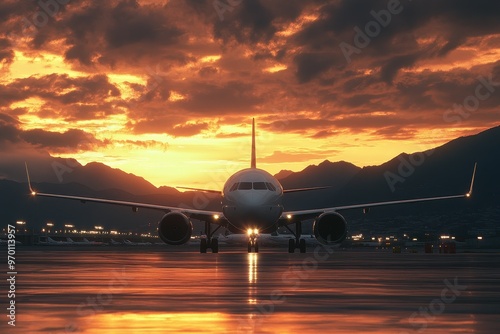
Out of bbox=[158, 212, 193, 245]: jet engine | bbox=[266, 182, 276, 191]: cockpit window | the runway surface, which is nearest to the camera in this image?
the runway surface

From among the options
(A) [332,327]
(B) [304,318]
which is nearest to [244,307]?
(B) [304,318]

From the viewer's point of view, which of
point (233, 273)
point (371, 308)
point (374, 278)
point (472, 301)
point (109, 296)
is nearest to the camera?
point (371, 308)

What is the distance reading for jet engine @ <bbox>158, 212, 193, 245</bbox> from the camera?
53.6 metres

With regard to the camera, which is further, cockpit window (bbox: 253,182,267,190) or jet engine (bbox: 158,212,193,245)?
jet engine (bbox: 158,212,193,245)

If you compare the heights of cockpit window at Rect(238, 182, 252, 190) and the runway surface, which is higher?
cockpit window at Rect(238, 182, 252, 190)

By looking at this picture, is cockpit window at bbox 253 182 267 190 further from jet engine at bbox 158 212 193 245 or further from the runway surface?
the runway surface

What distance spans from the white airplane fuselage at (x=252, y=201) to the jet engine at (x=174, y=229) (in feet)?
8.88

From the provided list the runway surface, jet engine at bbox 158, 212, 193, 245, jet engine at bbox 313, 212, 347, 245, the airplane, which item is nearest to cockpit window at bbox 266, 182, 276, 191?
the airplane

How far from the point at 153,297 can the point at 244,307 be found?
2853 millimetres

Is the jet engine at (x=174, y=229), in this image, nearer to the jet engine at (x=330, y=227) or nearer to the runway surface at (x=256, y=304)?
the jet engine at (x=330, y=227)

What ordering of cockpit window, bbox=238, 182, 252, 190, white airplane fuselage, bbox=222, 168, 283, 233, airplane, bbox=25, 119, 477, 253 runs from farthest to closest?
1. cockpit window, bbox=238, 182, 252, 190
2. airplane, bbox=25, 119, 477, 253
3. white airplane fuselage, bbox=222, 168, 283, 233

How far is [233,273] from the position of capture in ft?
91.1

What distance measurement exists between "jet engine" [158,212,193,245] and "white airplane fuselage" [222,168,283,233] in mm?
2708

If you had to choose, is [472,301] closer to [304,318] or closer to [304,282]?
[304,318]
